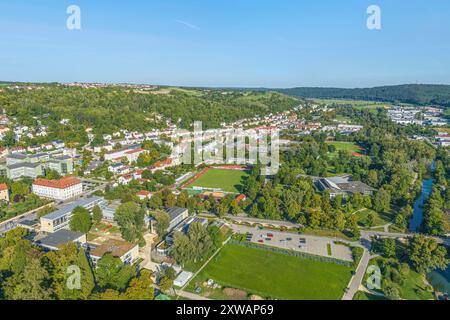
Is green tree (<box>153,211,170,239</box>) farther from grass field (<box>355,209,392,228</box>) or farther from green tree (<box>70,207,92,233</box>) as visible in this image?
grass field (<box>355,209,392,228</box>)

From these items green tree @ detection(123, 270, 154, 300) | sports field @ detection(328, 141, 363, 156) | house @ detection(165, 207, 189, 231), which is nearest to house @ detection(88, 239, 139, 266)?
green tree @ detection(123, 270, 154, 300)

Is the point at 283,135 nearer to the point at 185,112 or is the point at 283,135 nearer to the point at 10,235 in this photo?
the point at 185,112

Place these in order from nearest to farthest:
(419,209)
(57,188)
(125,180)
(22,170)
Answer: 1. (419,209)
2. (57,188)
3. (125,180)
4. (22,170)

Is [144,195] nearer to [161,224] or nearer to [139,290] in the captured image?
[161,224]

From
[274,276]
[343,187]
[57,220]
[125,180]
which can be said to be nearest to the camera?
[274,276]

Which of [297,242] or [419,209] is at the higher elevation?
[419,209]

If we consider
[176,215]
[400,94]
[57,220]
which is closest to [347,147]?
[176,215]

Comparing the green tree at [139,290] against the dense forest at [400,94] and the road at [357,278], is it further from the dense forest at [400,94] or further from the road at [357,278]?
the dense forest at [400,94]
